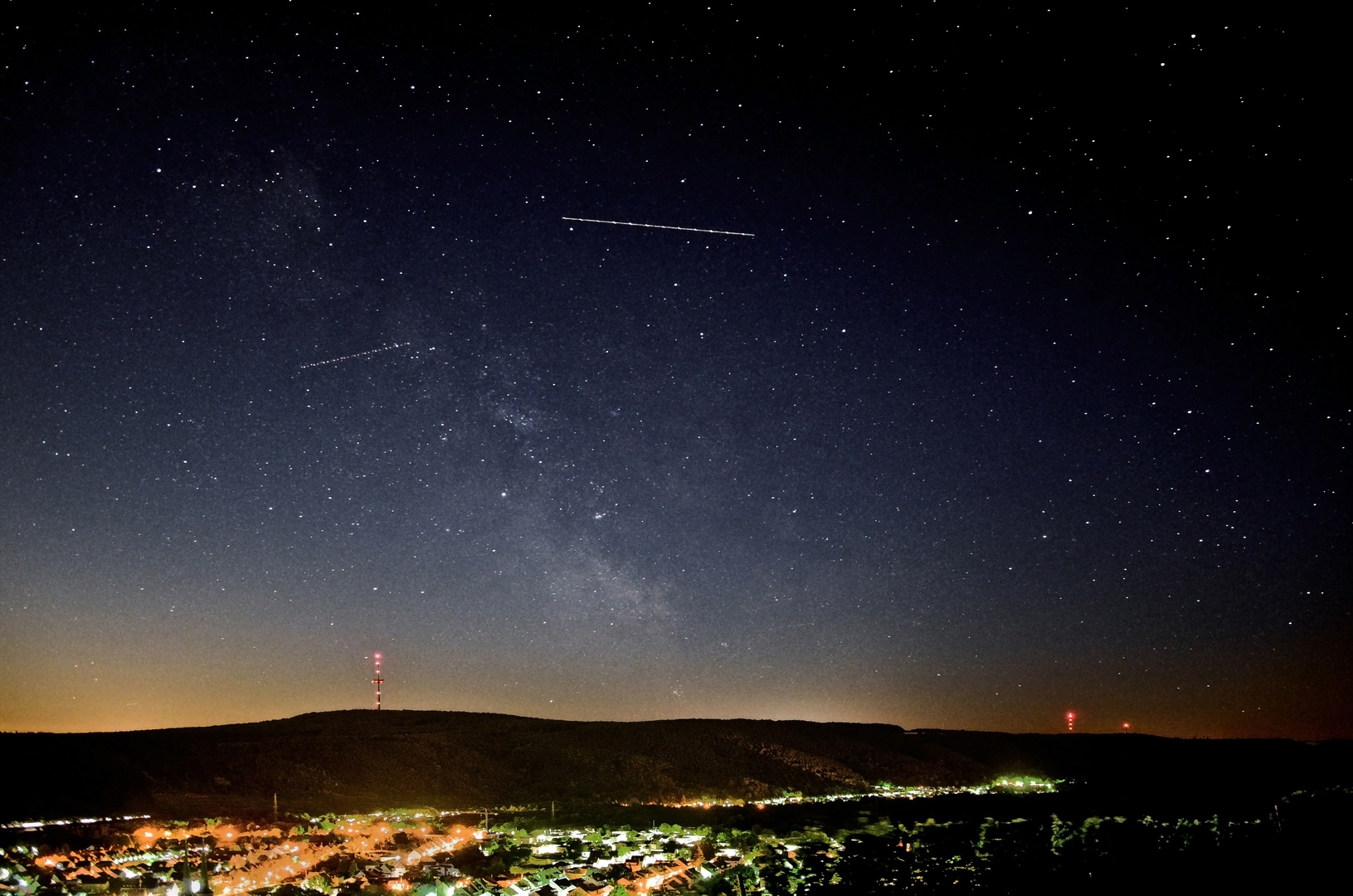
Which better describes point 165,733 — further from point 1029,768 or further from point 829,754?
point 1029,768

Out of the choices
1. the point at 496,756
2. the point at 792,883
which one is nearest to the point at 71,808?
the point at 496,756

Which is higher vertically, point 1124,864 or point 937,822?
point 1124,864

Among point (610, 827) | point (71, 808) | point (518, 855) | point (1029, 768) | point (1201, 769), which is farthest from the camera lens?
point (1029, 768)

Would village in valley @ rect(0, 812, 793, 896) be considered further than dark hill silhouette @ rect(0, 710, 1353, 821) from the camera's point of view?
No

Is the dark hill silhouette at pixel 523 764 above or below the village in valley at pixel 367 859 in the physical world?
below

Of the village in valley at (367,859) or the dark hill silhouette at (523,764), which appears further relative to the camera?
the dark hill silhouette at (523,764)

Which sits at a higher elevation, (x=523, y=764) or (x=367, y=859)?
(x=367, y=859)

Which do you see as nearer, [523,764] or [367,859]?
[367,859]

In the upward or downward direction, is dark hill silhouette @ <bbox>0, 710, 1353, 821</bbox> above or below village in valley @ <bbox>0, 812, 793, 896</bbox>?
below
